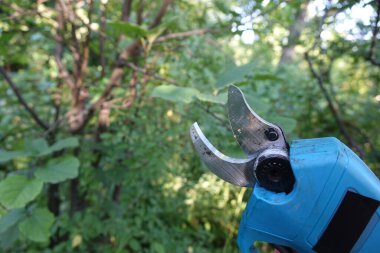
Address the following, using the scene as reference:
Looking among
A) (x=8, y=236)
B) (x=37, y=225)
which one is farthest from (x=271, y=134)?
(x=8, y=236)

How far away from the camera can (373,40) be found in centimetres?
152

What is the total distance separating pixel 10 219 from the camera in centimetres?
125

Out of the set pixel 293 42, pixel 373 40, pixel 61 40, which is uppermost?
pixel 373 40

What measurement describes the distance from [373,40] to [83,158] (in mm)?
1362

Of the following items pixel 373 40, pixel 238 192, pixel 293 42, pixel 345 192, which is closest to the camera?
pixel 345 192

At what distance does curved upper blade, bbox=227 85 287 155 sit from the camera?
2.56 feet

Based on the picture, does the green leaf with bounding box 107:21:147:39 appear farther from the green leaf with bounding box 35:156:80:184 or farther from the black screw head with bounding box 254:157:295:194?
the black screw head with bounding box 254:157:295:194

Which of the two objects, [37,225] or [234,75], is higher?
[234,75]

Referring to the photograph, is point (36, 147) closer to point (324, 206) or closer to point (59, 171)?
point (59, 171)

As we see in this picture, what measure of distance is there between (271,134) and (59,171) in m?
0.75

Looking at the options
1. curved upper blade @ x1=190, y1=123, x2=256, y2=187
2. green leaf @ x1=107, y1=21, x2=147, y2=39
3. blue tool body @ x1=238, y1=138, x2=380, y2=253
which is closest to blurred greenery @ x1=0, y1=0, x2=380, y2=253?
green leaf @ x1=107, y1=21, x2=147, y2=39

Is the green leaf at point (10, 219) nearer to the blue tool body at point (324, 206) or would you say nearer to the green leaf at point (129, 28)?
the green leaf at point (129, 28)

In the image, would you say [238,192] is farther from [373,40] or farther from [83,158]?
[373,40]

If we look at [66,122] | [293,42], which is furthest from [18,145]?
[293,42]
